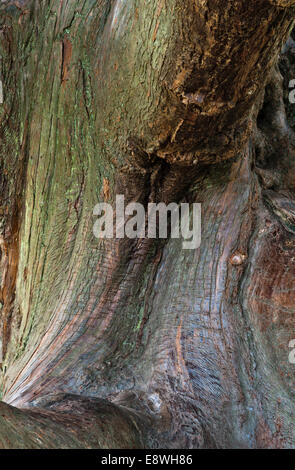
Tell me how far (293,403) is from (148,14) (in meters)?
1.52

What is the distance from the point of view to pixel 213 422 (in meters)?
1.87

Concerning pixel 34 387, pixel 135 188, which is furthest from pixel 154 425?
pixel 135 188

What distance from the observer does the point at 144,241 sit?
95.5 inches

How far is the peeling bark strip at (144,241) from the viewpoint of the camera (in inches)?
68.5

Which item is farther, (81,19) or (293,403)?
(81,19)

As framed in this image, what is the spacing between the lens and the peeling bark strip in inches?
68.5

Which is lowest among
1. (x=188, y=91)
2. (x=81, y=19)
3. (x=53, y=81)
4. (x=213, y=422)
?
(x=213, y=422)

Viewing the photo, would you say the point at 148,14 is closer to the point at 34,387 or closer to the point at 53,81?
the point at 53,81

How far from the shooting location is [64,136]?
2.45 m

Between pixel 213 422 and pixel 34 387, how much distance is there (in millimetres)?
660

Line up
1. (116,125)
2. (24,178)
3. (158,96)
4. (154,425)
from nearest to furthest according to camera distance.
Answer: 1. (154,425)
2. (158,96)
3. (116,125)
4. (24,178)

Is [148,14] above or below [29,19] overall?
below

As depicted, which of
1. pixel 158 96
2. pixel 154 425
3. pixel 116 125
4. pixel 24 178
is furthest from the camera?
pixel 24 178

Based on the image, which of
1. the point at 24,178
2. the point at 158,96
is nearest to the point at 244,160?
the point at 158,96
